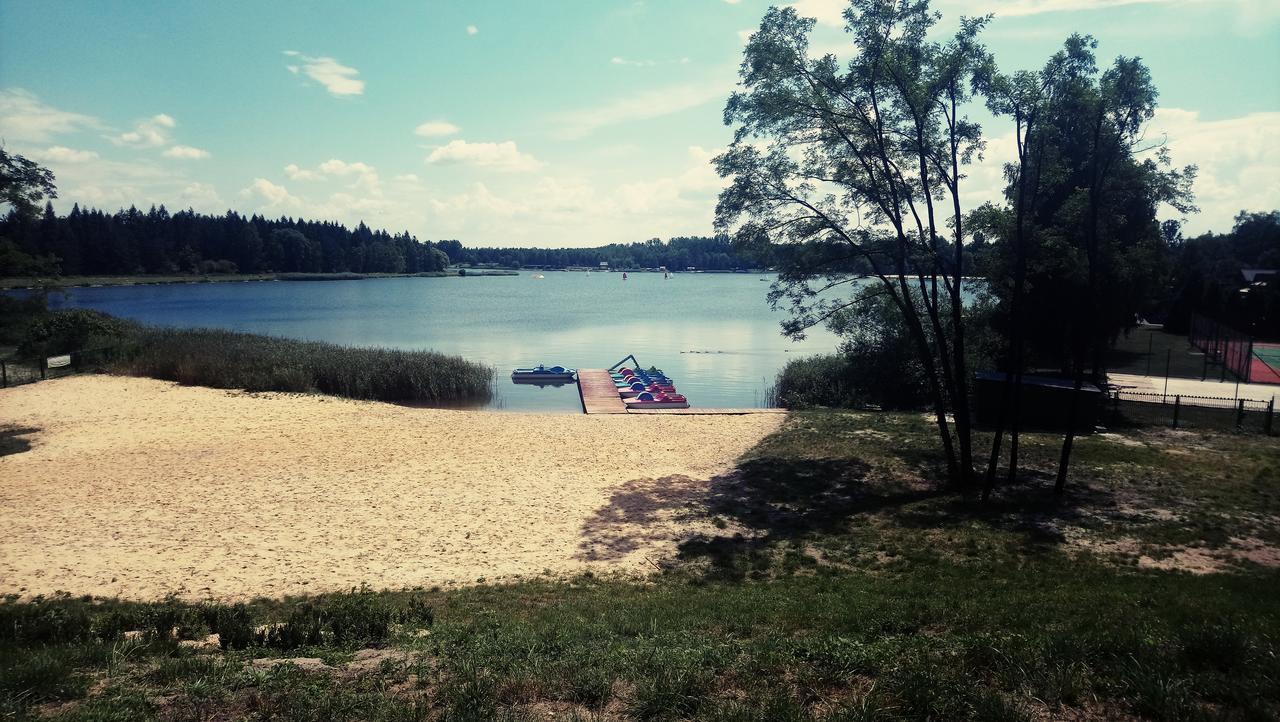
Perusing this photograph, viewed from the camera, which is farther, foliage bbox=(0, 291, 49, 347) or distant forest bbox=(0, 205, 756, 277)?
distant forest bbox=(0, 205, 756, 277)

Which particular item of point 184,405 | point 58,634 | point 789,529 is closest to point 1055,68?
point 789,529

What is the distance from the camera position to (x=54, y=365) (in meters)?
30.4

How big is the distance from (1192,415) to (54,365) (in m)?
41.0

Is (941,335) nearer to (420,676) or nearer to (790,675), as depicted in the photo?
(790,675)

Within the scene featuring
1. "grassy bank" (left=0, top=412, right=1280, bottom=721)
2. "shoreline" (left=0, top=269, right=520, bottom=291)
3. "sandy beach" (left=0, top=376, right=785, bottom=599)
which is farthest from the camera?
"shoreline" (left=0, top=269, right=520, bottom=291)

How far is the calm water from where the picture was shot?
3853 cm

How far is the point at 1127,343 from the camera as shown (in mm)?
45625

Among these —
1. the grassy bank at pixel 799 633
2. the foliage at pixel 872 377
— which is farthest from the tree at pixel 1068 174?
the foliage at pixel 872 377

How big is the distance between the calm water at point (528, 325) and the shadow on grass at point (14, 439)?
15.7ft

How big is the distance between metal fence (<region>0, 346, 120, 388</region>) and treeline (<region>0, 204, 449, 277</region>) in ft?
214

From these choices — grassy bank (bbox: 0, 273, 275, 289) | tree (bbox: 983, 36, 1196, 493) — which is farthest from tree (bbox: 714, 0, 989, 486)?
grassy bank (bbox: 0, 273, 275, 289)

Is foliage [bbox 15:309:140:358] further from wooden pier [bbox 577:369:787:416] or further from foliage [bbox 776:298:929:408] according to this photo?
foliage [bbox 776:298:929:408]

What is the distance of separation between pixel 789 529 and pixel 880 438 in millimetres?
6966

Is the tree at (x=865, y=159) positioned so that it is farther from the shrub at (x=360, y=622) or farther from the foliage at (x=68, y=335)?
the foliage at (x=68, y=335)
